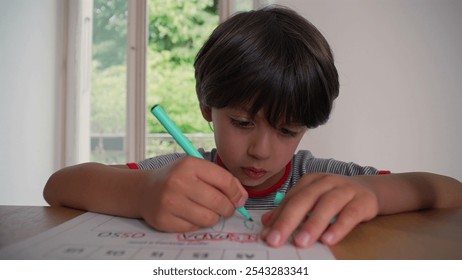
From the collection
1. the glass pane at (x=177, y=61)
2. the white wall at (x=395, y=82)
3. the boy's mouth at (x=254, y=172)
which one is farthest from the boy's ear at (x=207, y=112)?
the glass pane at (x=177, y=61)

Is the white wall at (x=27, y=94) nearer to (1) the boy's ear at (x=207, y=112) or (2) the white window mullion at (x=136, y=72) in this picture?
(2) the white window mullion at (x=136, y=72)

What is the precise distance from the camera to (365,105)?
151cm

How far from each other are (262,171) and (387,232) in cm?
28

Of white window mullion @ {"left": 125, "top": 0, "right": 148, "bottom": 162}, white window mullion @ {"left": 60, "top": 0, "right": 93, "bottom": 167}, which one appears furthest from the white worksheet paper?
white window mullion @ {"left": 60, "top": 0, "right": 93, "bottom": 167}

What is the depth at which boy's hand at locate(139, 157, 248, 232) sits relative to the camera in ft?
1.03

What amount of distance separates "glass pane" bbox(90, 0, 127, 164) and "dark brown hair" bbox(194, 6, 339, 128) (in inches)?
49.5

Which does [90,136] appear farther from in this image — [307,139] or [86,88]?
[307,139]

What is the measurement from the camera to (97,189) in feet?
1.35

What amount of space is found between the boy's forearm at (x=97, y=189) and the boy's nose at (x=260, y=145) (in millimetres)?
183

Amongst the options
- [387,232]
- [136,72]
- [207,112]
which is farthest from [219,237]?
[136,72]

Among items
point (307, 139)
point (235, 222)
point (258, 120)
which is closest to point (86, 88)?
point (307, 139)

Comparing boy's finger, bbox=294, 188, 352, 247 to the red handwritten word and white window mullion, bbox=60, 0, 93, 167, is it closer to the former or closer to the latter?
the red handwritten word

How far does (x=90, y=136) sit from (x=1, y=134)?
0.55m

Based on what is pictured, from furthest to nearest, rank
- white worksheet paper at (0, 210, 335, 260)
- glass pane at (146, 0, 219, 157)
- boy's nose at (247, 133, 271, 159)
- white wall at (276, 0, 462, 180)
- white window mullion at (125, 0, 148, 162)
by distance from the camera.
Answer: glass pane at (146, 0, 219, 157) < white window mullion at (125, 0, 148, 162) < white wall at (276, 0, 462, 180) < boy's nose at (247, 133, 271, 159) < white worksheet paper at (0, 210, 335, 260)
